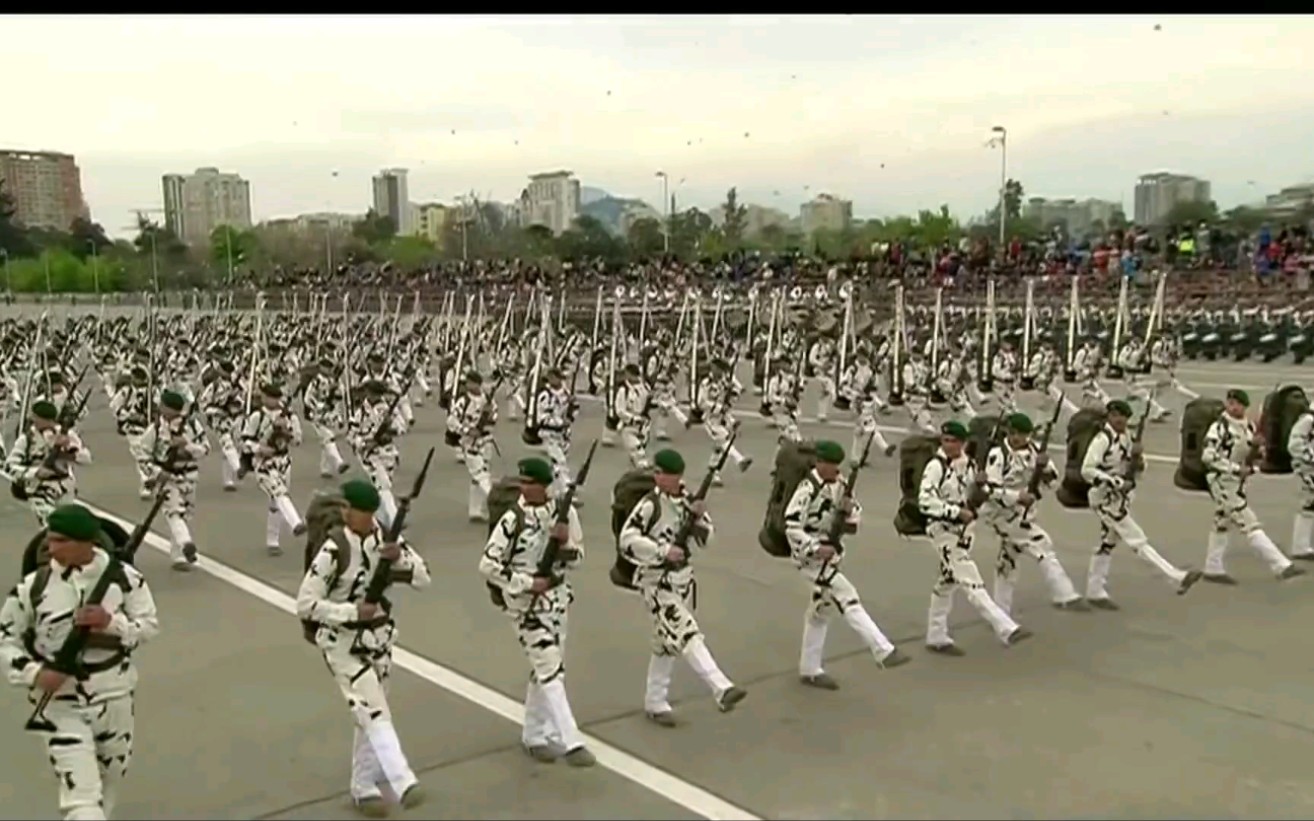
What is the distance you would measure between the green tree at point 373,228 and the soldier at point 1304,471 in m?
90.9

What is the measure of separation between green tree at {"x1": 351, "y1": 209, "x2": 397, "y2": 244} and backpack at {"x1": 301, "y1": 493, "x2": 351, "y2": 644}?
93755mm

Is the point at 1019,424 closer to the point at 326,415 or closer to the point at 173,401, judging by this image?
the point at 173,401

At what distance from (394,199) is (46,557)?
122 metres

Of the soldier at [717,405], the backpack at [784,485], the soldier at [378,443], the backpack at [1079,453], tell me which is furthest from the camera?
the soldier at [717,405]

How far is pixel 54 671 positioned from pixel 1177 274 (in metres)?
40.6

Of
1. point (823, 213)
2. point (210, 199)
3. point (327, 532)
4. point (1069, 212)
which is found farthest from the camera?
point (210, 199)

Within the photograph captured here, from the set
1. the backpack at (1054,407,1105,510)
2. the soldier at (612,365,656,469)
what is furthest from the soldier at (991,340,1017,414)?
the backpack at (1054,407,1105,510)

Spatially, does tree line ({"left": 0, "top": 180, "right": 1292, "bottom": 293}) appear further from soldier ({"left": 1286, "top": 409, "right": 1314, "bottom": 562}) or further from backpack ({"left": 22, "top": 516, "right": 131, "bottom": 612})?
backpack ({"left": 22, "top": 516, "right": 131, "bottom": 612})

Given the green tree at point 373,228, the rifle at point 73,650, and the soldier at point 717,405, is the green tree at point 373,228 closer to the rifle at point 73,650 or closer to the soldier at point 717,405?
the soldier at point 717,405

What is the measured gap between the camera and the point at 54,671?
6223 millimetres

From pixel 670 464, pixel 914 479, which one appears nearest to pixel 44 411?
pixel 670 464

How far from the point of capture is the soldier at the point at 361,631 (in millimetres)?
7105

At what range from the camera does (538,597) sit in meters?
8.05

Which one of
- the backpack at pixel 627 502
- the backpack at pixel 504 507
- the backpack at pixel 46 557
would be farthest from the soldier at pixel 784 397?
the backpack at pixel 46 557
